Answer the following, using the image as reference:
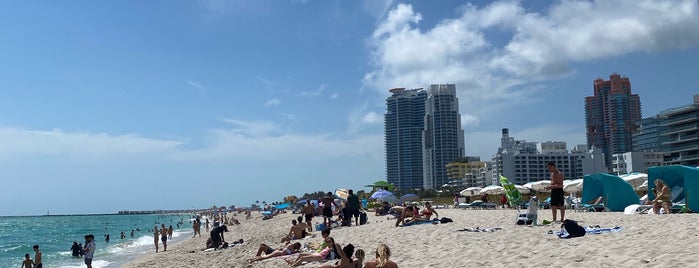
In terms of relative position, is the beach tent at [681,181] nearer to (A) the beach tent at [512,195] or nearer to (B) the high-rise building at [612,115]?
(A) the beach tent at [512,195]

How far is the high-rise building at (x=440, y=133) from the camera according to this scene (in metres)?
148

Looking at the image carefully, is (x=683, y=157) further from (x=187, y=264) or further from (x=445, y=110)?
(x=187, y=264)

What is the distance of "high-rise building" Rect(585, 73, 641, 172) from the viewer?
171250 mm

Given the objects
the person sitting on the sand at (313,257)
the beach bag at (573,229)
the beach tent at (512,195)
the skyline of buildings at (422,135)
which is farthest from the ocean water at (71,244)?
the skyline of buildings at (422,135)

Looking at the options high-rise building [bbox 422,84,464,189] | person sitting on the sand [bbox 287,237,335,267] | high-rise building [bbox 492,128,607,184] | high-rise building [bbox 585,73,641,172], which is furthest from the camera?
high-rise building [bbox 585,73,641,172]

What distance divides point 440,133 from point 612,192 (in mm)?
130745

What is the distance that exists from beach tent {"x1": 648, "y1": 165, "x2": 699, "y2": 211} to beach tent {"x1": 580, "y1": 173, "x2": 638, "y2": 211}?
61 centimetres

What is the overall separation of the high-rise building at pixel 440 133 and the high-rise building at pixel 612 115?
4982 cm

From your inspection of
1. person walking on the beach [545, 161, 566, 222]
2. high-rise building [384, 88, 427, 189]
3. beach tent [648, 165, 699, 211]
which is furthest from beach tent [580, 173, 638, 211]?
high-rise building [384, 88, 427, 189]

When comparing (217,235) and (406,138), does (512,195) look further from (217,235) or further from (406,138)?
(406,138)

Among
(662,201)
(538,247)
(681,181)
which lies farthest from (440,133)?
(538,247)

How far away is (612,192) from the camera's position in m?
17.8

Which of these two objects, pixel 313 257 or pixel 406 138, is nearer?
pixel 313 257

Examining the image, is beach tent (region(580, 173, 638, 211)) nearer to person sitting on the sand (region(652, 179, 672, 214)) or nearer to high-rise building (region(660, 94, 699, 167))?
person sitting on the sand (region(652, 179, 672, 214))
